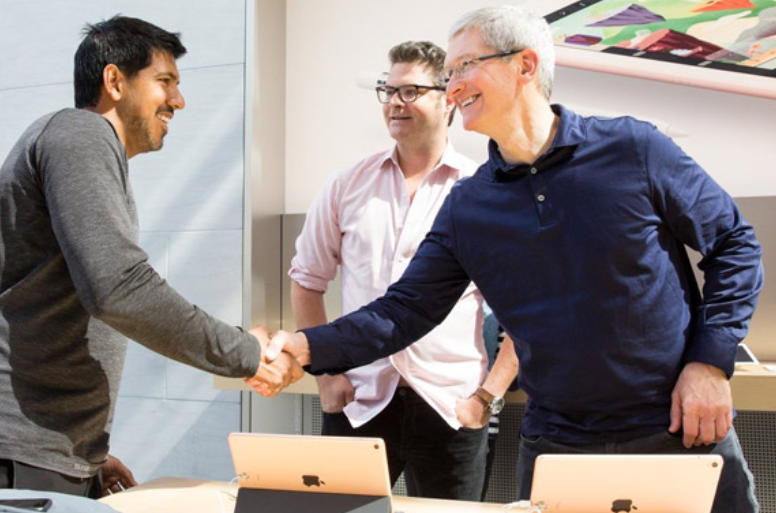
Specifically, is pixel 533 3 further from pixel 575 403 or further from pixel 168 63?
pixel 575 403

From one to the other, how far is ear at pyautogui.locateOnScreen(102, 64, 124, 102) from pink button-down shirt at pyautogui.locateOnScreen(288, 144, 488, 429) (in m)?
0.82

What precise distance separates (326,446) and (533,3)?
7.36 ft

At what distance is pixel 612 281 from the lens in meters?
1.57

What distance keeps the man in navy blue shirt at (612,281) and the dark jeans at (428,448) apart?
0.49 metres

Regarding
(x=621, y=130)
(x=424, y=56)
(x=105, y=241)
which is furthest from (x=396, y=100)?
(x=105, y=241)

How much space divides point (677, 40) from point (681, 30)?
4 cm

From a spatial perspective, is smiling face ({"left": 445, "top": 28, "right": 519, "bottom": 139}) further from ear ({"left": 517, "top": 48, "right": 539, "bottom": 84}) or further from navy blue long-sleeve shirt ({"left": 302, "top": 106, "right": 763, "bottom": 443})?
navy blue long-sleeve shirt ({"left": 302, "top": 106, "right": 763, "bottom": 443})

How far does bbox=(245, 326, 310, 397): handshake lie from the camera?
187cm

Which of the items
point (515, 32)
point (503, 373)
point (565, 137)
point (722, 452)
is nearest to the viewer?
point (722, 452)

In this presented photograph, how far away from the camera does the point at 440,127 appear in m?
2.39

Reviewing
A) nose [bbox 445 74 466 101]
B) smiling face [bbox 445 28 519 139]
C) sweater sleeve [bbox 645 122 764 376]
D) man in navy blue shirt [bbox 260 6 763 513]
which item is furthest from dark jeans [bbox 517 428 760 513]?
nose [bbox 445 74 466 101]

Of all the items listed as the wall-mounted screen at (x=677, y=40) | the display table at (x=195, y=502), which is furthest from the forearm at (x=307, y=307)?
the wall-mounted screen at (x=677, y=40)

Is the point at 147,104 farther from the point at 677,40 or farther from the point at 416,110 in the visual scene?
the point at 677,40

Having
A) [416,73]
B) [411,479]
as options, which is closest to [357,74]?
[416,73]
